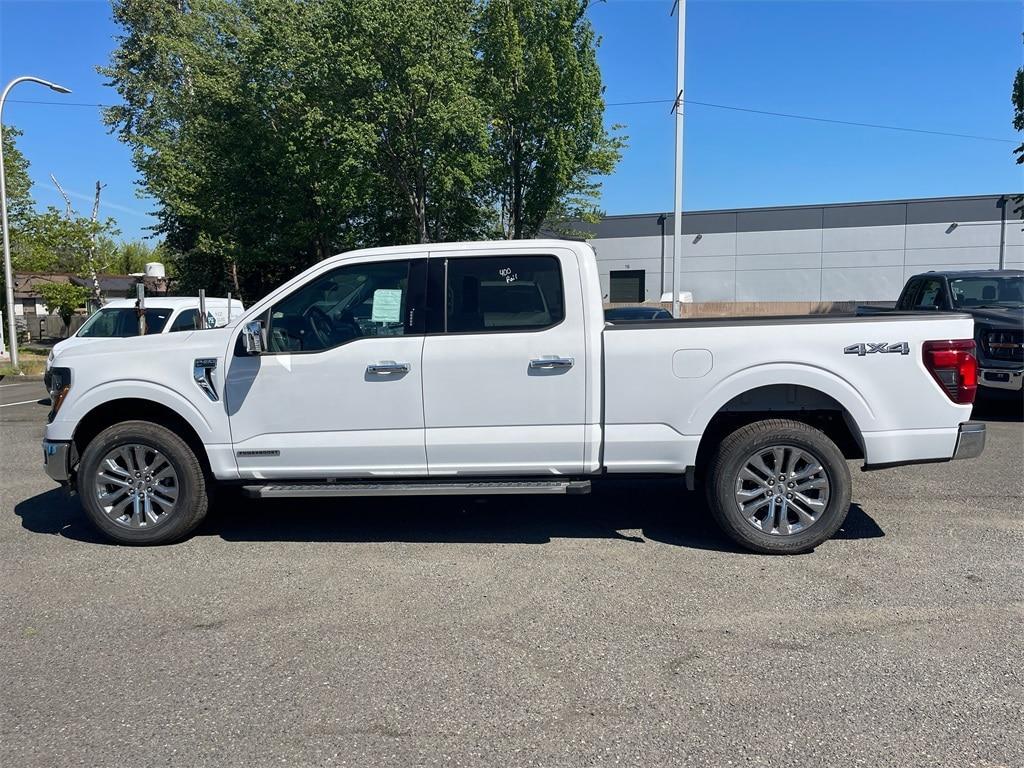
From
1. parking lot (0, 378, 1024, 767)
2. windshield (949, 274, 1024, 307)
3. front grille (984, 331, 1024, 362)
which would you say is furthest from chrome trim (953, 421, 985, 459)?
windshield (949, 274, 1024, 307)

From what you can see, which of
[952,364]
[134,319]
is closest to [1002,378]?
[952,364]

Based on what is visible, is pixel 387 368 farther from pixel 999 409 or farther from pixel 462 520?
pixel 999 409

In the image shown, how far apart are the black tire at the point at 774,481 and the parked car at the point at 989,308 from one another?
16.3 feet

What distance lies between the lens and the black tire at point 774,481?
495 cm

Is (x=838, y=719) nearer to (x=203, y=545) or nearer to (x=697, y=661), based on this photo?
(x=697, y=661)

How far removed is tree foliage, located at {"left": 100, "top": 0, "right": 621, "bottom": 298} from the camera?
17.1 metres

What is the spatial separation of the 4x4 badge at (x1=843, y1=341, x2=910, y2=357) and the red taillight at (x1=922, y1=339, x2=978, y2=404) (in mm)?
136

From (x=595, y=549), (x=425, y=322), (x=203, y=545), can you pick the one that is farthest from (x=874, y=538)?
(x=203, y=545)

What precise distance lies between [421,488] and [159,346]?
6.85 feet

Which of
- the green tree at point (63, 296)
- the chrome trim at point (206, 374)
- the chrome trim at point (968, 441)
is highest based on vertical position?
the green tree at point (63, 296)

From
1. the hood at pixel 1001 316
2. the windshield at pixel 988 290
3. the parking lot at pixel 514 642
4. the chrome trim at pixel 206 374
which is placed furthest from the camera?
the windshield at pixel 988 290

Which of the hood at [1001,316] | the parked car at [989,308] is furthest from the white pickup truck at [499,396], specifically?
the hood at [1001,316]

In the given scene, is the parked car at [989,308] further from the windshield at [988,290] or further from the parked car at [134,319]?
the parked car at [134,319]

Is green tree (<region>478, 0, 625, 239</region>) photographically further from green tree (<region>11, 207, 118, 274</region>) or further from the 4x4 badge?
green tree (<region>11, 207, 118, 274</region>)
